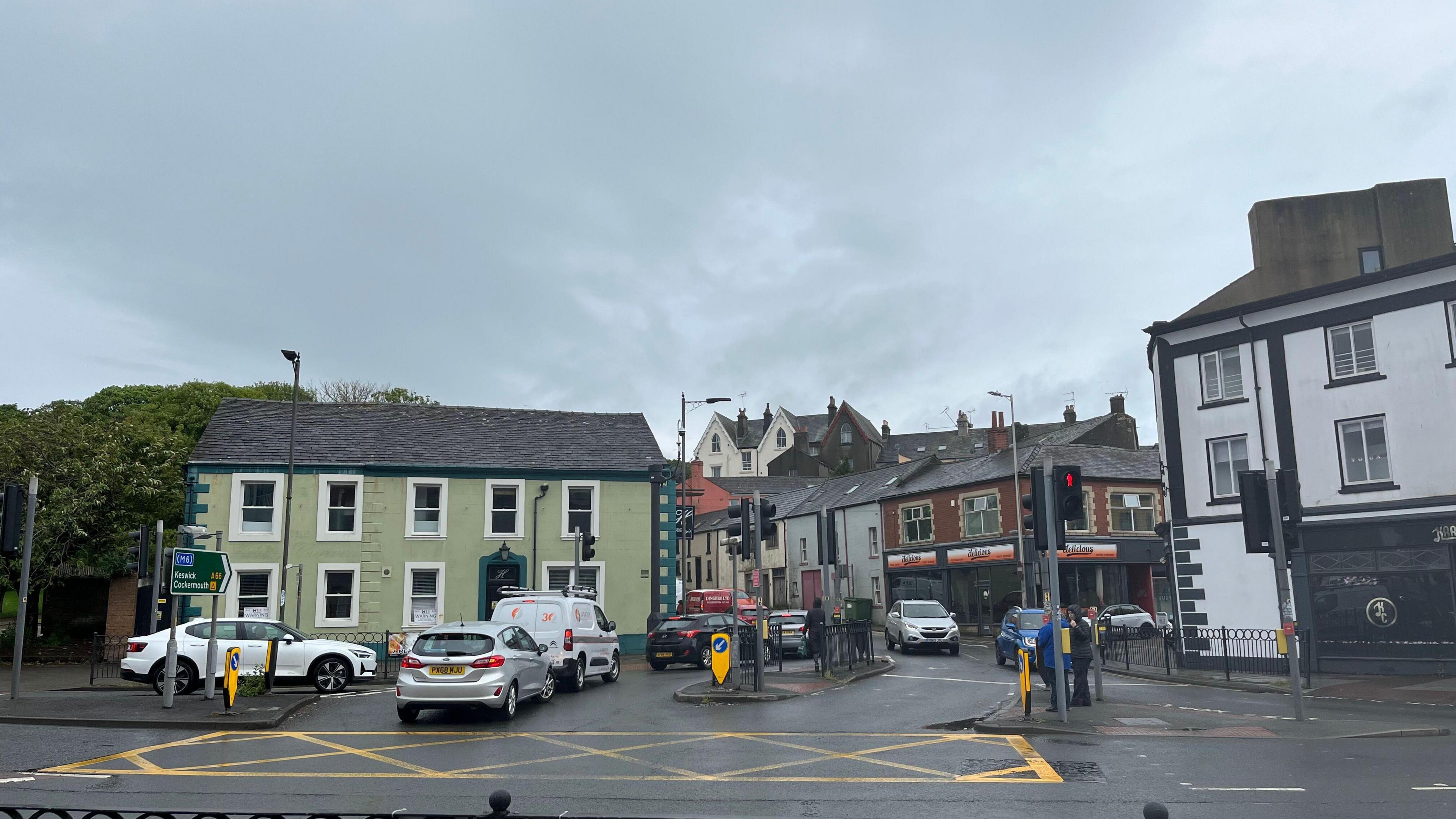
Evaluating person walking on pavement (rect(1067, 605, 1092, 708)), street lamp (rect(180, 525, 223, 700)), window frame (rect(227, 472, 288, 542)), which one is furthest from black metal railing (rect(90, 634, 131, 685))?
person walking on pavement (rect(1067, 605, 1092, 708))

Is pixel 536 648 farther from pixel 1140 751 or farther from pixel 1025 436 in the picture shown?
pixel 1025 436

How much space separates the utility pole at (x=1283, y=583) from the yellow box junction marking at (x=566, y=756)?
190 inches

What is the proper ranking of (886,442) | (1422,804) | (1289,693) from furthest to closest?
(886,442) < (1289,693) < (1422,804)

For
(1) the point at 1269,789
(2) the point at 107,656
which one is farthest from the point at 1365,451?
(2) the point at 107,656

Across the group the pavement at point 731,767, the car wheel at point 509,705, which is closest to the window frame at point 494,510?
the pavement at point 731,767

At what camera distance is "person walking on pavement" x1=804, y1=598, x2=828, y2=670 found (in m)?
23.4

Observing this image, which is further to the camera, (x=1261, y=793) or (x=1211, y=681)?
(x=1211, y=681)

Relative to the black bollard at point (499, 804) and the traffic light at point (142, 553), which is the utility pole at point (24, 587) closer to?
the traffic light at point (142, 553)

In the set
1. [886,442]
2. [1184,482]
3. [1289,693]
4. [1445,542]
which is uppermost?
[886,442]

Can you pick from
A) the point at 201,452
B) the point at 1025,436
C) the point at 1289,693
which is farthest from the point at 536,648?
the point at 1025,436

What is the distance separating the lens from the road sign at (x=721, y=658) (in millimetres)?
19734

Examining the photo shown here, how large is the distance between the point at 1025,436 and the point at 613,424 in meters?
42.2

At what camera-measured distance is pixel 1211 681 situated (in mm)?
23172

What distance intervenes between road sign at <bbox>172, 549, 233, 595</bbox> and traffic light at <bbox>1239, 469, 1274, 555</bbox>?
642 inches
